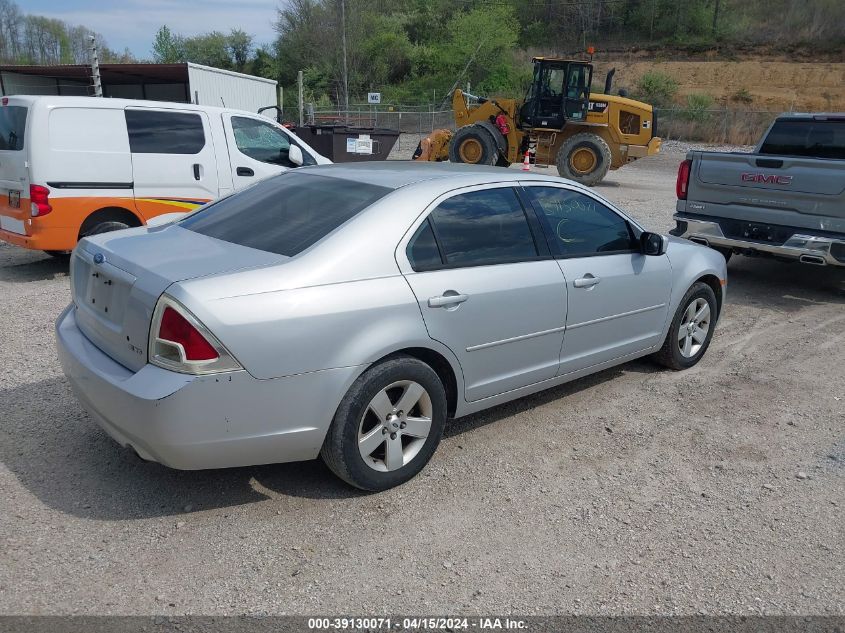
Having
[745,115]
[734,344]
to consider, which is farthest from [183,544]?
[745,115]

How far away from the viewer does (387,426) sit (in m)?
3.44

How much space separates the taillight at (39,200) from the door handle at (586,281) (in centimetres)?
556

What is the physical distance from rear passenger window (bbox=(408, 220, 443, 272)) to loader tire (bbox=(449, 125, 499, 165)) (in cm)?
1595

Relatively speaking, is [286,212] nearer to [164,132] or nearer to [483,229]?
[483,229]

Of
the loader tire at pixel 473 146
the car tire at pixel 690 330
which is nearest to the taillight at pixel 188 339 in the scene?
the car tire at pixel 690 330

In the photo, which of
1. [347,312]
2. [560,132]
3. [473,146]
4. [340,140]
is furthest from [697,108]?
[347,312]

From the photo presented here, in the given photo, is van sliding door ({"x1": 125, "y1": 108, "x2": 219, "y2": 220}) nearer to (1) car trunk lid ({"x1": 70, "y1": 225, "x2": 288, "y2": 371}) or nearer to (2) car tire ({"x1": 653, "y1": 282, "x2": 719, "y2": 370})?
(1) car trunk lid ({"x1": 70, "y1": 225, "x2": 288, "y2": 371})

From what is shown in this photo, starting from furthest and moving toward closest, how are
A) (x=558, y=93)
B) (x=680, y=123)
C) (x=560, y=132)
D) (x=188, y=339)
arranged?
(x=680, y=123), (x=560, y=132), (x=558, y=93), (x=188, y=339)

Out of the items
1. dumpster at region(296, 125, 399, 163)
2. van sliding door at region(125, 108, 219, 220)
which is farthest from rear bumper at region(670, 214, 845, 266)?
dumpster at region(296, 125, 399, 163)

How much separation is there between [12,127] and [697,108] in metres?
37.3

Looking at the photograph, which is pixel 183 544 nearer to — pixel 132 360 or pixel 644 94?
pixel 132 360

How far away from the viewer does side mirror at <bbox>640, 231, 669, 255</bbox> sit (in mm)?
4715

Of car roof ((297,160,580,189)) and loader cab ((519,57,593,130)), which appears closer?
car roof ((297,160,580,189))

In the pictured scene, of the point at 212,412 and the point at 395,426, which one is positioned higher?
the point at 212,412
